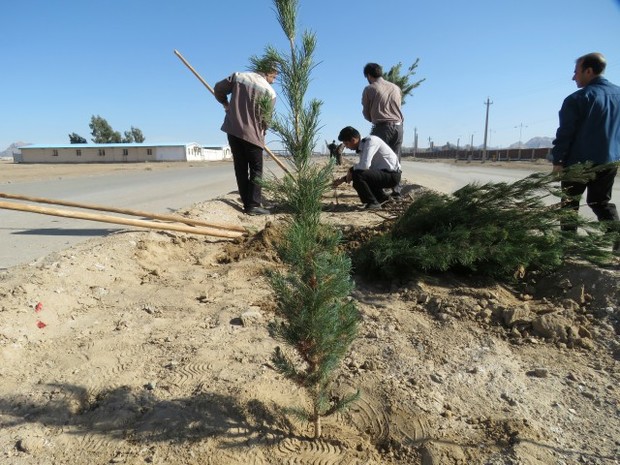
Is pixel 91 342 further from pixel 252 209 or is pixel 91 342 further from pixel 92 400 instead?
pixel 252 209

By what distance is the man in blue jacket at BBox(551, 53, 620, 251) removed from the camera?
388cm

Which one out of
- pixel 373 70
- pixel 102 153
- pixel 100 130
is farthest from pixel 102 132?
pixel 373 70

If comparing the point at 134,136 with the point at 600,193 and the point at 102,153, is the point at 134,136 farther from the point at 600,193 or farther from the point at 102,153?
the point at 600,193

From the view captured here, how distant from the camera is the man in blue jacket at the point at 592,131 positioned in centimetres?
388

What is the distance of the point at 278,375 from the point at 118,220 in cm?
281

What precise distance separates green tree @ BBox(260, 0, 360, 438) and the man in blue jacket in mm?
2887

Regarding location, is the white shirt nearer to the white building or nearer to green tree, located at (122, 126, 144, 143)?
the white building

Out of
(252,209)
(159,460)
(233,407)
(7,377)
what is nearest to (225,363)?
(233,407)

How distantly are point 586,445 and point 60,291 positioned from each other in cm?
335

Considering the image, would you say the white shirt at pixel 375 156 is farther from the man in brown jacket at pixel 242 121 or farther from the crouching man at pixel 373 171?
the man in brown jacket at pixel 242 121

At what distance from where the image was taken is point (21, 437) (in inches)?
77.6

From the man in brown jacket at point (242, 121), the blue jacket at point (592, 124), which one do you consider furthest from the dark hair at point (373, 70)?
the blue jacket at point (592, 124)

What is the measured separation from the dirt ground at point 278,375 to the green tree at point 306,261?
1.19ft

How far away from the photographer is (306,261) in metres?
1.80
